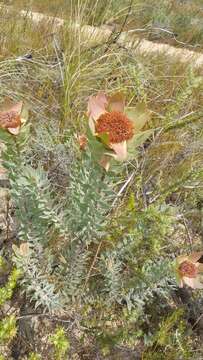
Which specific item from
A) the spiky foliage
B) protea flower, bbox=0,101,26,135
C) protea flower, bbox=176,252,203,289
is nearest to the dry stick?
the spiky foliage

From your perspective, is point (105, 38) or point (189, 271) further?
point (105, 38)

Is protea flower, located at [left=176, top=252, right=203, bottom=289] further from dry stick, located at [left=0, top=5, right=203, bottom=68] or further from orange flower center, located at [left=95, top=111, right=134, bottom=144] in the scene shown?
dry stick, located at [left=0, top=5, right=203, bottom=68]

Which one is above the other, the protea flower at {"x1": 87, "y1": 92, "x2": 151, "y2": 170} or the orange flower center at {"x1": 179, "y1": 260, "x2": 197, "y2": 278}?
the protea flower at {"x1": 87, "y1": 92, "x2": 151, "y2": 170}

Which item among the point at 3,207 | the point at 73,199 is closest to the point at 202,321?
the point at 73,199

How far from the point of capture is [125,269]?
1701 millimetres

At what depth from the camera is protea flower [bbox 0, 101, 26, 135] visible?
46.0 inches

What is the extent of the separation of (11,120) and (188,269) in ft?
2.30

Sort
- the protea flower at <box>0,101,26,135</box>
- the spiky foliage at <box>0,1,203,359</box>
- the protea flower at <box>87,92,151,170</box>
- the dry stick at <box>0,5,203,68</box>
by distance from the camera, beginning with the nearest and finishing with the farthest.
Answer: the protea flower at <box>87,92,151,170</box>, the protea flower at <box>0,101,26,135</box>, the spiky foliage at <box>0,1,203,359</box>, the dry stick at <box>0,5,203,68</box>

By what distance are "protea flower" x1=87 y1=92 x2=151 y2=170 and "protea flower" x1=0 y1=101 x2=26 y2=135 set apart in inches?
7.4

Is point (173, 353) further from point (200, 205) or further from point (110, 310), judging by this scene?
point (200, 205)

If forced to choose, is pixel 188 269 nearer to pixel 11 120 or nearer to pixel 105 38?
pixel 11 120

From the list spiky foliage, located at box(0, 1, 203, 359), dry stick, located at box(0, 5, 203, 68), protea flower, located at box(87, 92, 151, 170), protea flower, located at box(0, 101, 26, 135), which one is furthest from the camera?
dry stick, located at box(0, 5, 203, 68)

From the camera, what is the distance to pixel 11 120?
117 cm

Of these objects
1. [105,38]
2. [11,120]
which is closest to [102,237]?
[11,120]
